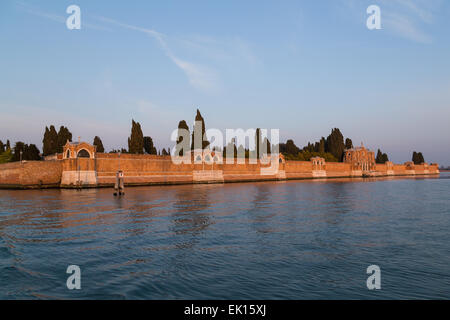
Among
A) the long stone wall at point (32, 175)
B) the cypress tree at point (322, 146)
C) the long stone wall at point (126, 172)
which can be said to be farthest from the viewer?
the cypress tree at point (322, 146)

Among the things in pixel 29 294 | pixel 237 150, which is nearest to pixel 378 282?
pixel 29 294

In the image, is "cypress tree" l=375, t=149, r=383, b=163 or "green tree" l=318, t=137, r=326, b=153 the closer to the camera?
"green tree" l=318, t=137, r=326, b=153

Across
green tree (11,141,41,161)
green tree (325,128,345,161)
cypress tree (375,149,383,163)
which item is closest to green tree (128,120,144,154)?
green tree (11,141,41,161)

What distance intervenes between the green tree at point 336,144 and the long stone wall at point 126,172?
25.6 meters

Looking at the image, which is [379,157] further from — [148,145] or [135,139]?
[135,139]

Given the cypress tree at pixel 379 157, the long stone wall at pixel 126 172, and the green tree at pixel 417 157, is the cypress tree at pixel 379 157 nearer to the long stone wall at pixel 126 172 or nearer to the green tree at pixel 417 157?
the green tree at pixel 417 157

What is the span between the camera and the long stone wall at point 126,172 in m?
36.6

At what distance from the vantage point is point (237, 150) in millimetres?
64562

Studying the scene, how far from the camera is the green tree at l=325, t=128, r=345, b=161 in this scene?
281 ft

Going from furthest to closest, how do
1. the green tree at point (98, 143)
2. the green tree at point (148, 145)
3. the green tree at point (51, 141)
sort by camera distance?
the green tree at point (148, 145) < the green tree at point (98, 143) < the green tree at point (51, 141)

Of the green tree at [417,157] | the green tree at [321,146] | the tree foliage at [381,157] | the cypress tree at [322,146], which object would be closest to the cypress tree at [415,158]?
the green tree at [417,157]

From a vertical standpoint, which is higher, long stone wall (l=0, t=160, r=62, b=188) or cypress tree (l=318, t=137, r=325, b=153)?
cypress tree (l=318, t=137, r=325, b=153)

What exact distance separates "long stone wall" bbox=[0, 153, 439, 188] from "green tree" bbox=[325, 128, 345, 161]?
1008 inches

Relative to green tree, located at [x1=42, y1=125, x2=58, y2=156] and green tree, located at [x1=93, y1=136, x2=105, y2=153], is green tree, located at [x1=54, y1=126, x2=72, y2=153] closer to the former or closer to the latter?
green tree, located at [x1=42, y1=125, x2=58, y2=156]
